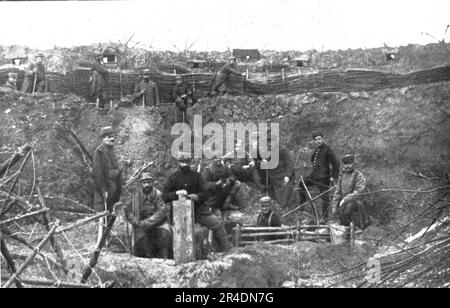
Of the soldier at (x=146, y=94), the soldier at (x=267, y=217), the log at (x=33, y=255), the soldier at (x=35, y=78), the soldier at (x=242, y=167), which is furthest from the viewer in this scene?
the soldier at (x=146, y=94)

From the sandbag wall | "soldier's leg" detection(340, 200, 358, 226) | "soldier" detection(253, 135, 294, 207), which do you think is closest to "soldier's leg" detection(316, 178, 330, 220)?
"soldier" detection(253, 135, 294, 207)

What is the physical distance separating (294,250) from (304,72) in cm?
708

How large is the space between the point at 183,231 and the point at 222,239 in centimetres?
133

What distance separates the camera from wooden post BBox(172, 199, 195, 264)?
11.8m

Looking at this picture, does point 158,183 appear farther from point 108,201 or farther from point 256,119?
point 256,119

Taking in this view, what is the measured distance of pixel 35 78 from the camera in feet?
57.2

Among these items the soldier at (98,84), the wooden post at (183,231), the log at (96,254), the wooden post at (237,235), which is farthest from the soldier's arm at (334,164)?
the soldier at (98,84)

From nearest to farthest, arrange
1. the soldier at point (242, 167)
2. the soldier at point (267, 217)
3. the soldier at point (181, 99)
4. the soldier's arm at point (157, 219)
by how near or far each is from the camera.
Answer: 1. the soldier's arm at point (157, 219)
2. the soldier at point (267, 217)
3. the soldier at point (242, 167)
4. the soldier at point (181, 99)

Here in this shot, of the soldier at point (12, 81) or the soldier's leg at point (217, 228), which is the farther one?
the soldier at point (12, 81)

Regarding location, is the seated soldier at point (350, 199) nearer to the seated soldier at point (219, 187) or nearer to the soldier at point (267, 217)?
the soldier at point (267, 217)

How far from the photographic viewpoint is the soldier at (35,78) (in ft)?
57.1

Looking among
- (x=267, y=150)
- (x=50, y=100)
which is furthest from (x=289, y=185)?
(x=50, y=100)

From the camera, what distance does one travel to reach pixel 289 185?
1534cm

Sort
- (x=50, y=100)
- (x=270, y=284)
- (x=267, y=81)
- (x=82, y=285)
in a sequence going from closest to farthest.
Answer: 1. (x=82, y=285)
2. (x=270, y=284)
3. (x=50, y=100)
4. (x=267, y=81)
